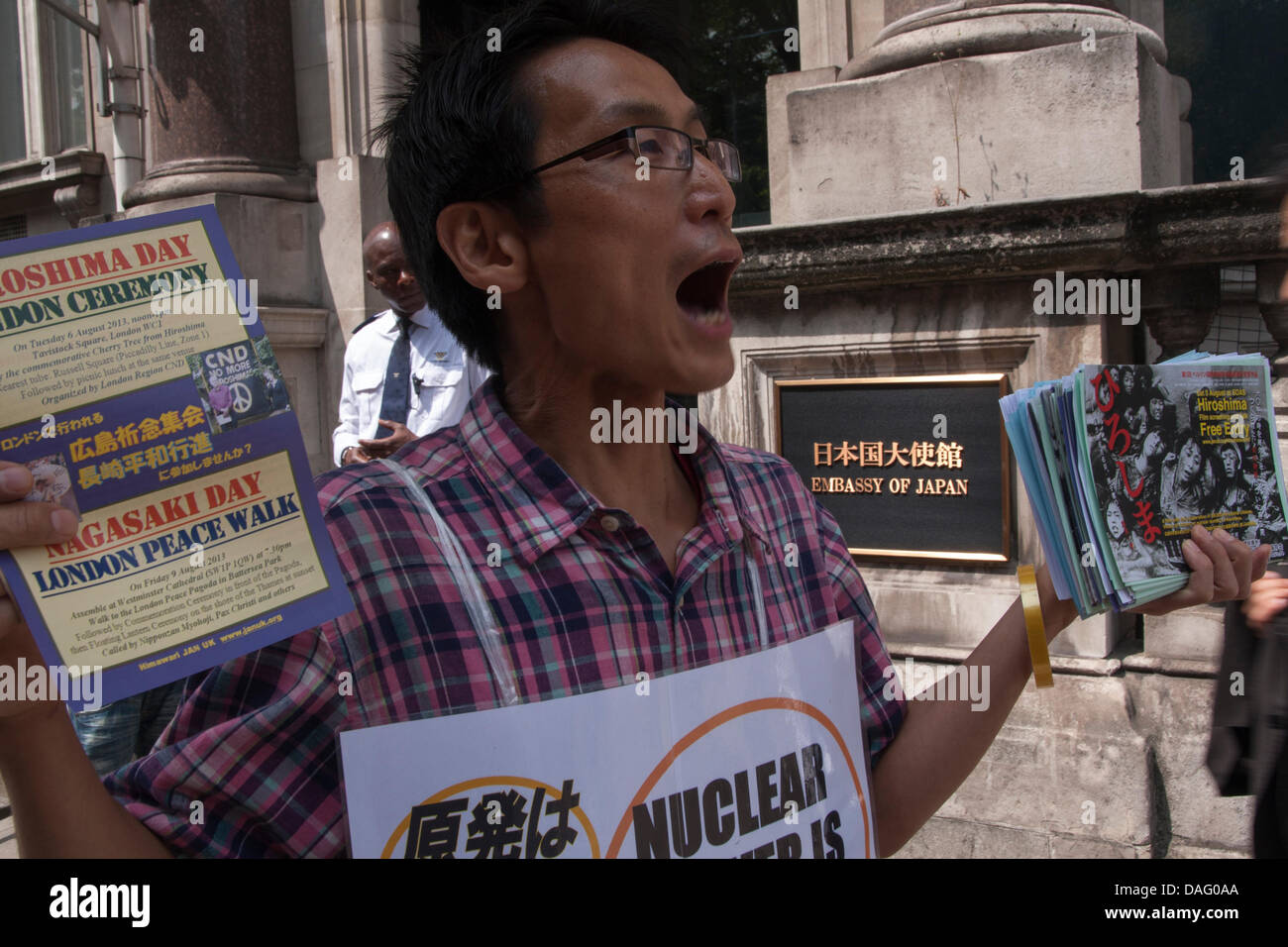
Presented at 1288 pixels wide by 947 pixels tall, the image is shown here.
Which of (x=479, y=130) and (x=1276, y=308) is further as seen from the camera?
(x=1276, y=308)

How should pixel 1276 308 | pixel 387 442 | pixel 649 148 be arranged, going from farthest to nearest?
pixel 387 442 < pixel 1276 308 < pixel 649 148

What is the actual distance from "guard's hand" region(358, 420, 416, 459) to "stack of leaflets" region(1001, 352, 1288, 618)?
295 cm

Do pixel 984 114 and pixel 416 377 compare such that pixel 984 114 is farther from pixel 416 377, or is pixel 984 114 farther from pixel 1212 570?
pixel 1212 570

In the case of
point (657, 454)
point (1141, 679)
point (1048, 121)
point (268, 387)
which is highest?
point (1048, 121)

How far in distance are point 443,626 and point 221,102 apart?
737 cm

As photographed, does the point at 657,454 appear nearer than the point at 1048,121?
Yes

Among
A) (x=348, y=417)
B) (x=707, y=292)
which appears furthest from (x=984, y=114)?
(x=348, y=417)

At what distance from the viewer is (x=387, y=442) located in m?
4.12

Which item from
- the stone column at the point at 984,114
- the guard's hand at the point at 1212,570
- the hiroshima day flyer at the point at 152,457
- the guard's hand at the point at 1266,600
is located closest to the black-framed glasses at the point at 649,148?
the hiroshima day flyer at the point at 152,457

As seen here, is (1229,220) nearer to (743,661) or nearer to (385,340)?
(743,661)

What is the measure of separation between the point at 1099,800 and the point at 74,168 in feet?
34.2

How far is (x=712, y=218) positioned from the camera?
5.13 feet

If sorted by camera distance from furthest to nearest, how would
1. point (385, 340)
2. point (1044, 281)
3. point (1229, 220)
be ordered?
point (385, 340) < point (1044, 281) < point (1229, 220)
